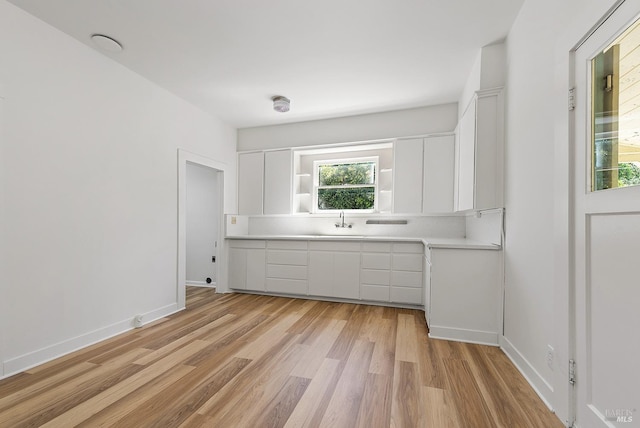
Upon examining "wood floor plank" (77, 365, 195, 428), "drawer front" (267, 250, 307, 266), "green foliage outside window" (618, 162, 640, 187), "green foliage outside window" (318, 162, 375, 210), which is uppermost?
"green foliage outside window" (318, 162, 375, 210)

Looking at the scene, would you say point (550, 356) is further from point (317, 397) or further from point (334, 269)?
point (334, 269)

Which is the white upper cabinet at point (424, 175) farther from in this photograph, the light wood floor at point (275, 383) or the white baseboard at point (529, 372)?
the white baseboard at point (529, 372)

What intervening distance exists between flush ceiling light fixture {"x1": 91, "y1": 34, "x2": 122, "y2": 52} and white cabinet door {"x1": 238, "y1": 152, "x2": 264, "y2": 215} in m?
2.31

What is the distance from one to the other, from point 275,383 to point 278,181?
317 cm

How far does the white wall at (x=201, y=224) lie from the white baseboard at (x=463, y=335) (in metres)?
3.73

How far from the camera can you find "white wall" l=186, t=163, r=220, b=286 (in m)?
4.85

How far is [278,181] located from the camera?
4.49 metres

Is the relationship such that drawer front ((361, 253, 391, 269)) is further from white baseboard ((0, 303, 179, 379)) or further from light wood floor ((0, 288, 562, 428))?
white baseboard ((0, 303, 179, 379))

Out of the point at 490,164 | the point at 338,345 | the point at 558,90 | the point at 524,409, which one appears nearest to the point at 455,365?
the point at 524,409

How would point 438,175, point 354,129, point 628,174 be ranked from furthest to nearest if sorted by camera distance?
point 354,129, point 438,175, point 628,174

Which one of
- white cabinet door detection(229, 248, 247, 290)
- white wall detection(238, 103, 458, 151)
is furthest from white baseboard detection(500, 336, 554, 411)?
white cabinet door detection(229, 248, 247, 290)

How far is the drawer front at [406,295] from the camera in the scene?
3500 millimetres

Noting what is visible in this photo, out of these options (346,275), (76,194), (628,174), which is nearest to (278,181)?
(346,275)

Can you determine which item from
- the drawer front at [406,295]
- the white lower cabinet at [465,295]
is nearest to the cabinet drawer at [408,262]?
the drawer front at [406,295]
